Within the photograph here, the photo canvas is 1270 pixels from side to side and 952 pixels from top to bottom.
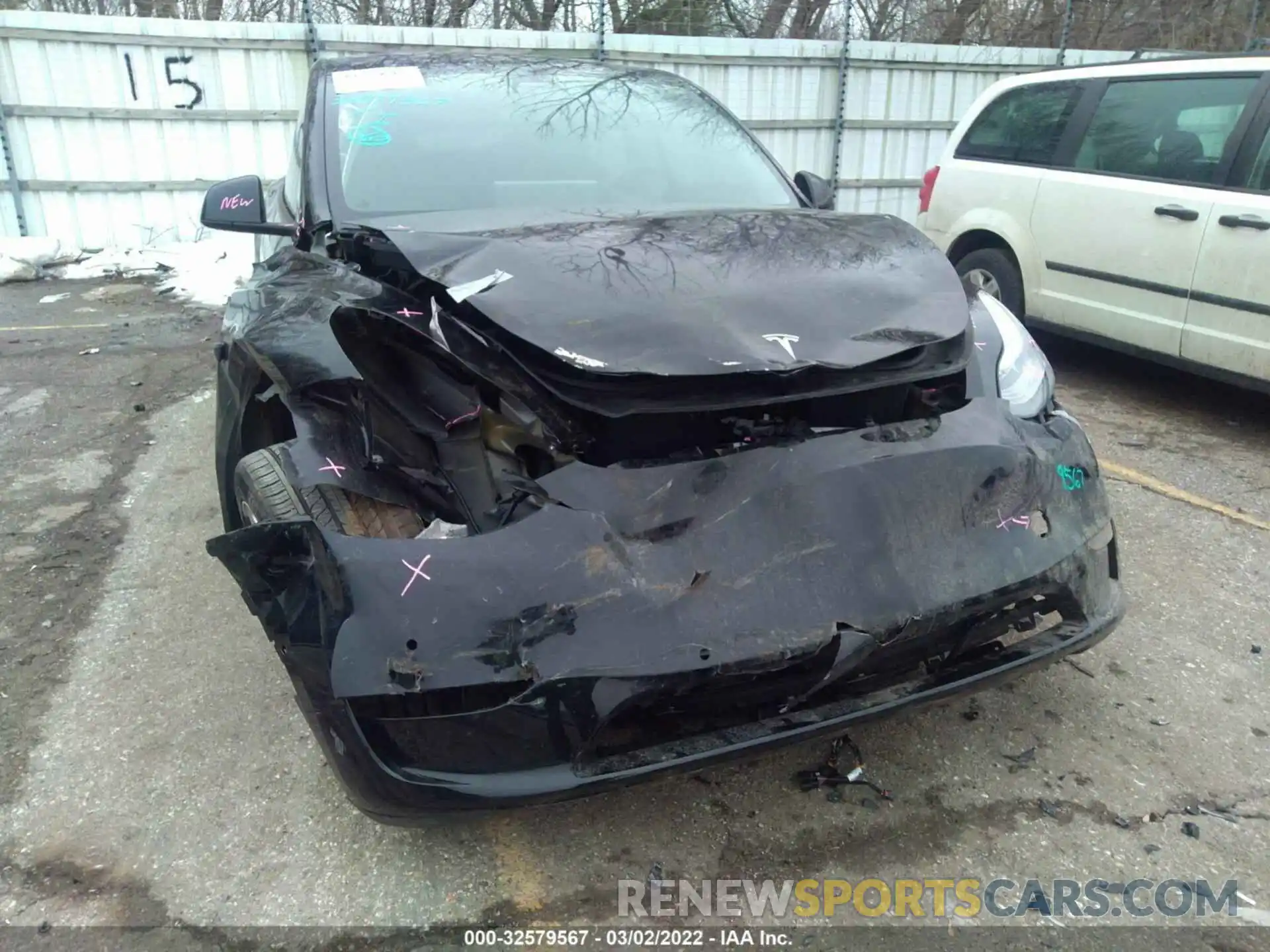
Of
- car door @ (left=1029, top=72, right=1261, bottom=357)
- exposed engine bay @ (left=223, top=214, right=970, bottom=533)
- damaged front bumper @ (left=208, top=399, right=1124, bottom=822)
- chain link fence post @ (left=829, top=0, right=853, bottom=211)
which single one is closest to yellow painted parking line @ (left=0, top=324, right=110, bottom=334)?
exposed engine bay @ (left=223, top=214, right=970, bottom=533)

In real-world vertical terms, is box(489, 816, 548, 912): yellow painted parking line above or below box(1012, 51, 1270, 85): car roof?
below

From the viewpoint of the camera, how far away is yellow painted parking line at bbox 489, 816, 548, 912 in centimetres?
188

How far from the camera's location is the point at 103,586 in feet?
10.2

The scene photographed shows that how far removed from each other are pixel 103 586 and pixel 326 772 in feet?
4.63

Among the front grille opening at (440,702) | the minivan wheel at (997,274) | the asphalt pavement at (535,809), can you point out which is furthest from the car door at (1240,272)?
the front grille opening at (440,702)

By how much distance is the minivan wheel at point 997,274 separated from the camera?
5433mm

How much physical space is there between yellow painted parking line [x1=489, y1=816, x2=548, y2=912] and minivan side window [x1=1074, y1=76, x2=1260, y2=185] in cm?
447

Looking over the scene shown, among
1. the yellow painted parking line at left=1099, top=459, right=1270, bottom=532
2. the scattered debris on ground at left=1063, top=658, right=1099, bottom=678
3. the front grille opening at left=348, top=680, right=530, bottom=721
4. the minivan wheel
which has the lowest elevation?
the yellow painted parking line at left=1099, top=459, right=1270, bottom=532

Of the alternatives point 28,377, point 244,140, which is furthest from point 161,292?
point 28,377

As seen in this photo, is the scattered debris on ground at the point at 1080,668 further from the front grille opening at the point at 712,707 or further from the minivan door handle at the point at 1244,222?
the minivan door handle at the point at 1244,222

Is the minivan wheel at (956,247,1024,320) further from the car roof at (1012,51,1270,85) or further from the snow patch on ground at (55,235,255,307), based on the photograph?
the snow patch on ground at (55,235,255,307)

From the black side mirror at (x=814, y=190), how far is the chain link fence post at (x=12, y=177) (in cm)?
860

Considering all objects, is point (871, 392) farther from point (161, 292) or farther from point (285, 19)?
point (285, 19)

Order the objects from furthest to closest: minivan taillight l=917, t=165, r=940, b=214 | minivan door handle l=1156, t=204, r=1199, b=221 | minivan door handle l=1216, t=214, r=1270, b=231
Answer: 1. minivan taillight l=917, t=165, r=940, b=214
2. minivan door handle l=1156, t=204, r=1199, b=221
3. minivan door handle l=1216, t=214, r=1270, b=231
